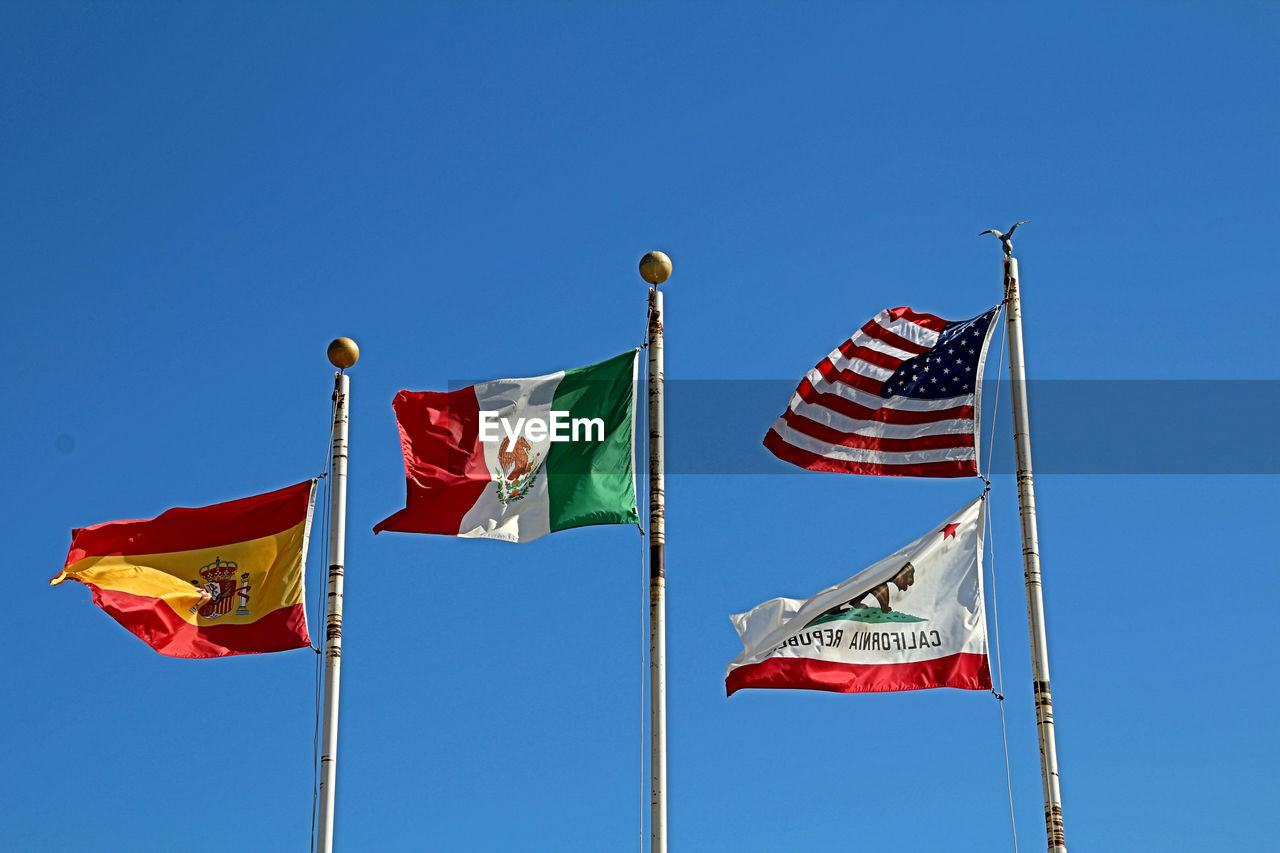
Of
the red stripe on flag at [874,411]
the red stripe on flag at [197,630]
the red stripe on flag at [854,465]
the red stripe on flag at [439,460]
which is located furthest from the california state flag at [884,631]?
the red stripe on flag at [197,630]

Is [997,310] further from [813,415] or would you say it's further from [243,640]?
[243,640]

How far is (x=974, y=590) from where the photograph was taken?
28.8m

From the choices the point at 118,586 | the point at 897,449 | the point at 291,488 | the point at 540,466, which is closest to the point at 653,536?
the point at 540,466

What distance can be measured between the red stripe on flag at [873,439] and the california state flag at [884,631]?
1.49m

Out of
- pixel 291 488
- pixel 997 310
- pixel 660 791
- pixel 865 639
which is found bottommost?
pixel 660 791

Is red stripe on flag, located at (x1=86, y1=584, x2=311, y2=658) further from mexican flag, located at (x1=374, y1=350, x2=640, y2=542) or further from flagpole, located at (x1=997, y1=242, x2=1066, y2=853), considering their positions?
flagpole, located at (x1=997, y1=242, x2=1066, y2=853)

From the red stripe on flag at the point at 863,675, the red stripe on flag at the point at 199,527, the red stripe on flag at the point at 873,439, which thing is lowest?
the red stripe on flag at the point at 863,675

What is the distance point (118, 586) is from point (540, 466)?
24.5ft

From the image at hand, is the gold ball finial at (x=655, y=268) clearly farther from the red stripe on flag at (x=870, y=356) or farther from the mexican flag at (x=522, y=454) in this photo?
the red stripe on flag at (x=870, y=356)

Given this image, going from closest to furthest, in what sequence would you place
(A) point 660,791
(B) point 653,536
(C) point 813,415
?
1. (A) point 660,791
2. (B) point 653,536
3. (C) point 813,415

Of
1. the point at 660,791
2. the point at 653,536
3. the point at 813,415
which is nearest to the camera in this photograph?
the point at 660,791

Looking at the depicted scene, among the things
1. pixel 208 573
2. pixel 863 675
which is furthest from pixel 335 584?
pixel 863 675

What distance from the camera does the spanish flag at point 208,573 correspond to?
30.2 m

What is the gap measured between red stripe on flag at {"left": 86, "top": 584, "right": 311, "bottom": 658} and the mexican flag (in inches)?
97.4
